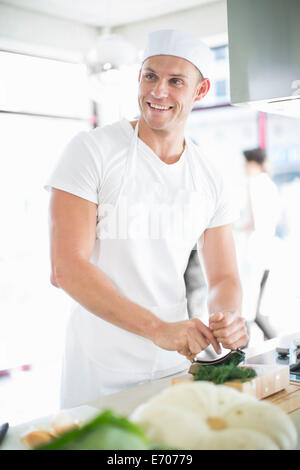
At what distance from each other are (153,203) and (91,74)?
6.52ft

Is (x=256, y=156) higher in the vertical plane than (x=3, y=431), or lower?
higher

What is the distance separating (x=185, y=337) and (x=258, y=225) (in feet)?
12.4

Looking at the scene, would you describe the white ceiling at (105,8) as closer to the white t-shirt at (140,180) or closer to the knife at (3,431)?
the white t-shirt at (140,180)

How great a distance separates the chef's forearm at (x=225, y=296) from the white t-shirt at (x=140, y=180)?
117mm

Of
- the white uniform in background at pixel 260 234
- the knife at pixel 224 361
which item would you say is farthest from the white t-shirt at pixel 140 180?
the white uniform in background at pixel 260 234

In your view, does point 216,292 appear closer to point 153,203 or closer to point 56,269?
point 153,203

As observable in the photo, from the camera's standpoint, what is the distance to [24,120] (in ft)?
19.2

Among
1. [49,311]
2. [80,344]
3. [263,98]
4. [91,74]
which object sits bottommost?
[49,311]

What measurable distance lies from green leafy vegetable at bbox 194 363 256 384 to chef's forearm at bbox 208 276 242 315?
51 centimetres

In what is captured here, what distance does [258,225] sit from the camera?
205 inches

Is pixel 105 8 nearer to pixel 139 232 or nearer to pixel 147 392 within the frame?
pixel 139 232

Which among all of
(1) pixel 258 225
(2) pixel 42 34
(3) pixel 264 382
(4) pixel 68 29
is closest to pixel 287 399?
(3) pixel 264 382

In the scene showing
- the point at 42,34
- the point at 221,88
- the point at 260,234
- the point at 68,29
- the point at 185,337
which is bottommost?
the point at 185,337
